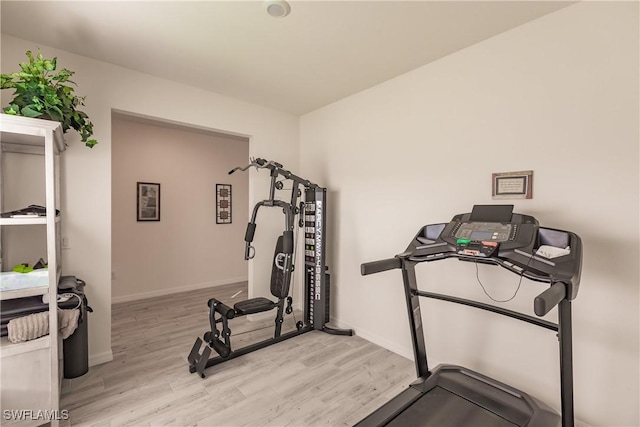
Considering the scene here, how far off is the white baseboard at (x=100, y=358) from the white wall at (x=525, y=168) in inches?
96.0

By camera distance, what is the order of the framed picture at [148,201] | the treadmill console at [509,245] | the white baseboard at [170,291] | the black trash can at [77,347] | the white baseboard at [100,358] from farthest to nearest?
the framed picture at [148,201]
the white baseboard at [170,291]
the white baseboard at [100,358]
the black trash can at [77,347]
the treadmill console at [509,245]

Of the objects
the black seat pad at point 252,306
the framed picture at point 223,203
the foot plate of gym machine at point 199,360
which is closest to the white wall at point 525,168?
the black seat pad at point 252,306

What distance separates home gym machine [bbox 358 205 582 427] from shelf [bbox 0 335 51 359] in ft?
6.45

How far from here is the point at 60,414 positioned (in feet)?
6.70

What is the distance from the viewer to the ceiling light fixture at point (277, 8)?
187 cm

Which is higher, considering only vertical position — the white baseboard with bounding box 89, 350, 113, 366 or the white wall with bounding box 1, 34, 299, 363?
the white wall with bounding box 1, 34, 299, 363

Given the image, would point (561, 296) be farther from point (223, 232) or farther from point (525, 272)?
point (223, 232)

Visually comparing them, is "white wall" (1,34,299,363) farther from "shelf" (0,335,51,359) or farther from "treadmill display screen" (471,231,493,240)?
"treadmill display screen" (471,231,493,240)

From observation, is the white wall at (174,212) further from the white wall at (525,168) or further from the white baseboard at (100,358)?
the white wall at (525,168)

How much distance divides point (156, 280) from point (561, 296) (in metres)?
4.99

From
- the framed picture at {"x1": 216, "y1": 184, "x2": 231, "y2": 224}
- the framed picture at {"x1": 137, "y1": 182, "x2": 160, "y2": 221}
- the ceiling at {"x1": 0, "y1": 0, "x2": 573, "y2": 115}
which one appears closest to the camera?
the ceiling at {"x1": 0, "y1": 0, "x2": 573, "y2": 115}

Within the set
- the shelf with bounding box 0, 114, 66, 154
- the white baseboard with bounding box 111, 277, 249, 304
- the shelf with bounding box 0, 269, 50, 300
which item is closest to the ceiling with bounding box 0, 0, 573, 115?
the shelf with bounding box 0, 114, 66, 154

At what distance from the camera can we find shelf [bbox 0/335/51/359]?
1769 mm

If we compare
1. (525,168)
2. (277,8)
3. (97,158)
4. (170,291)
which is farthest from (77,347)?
(525,168)
